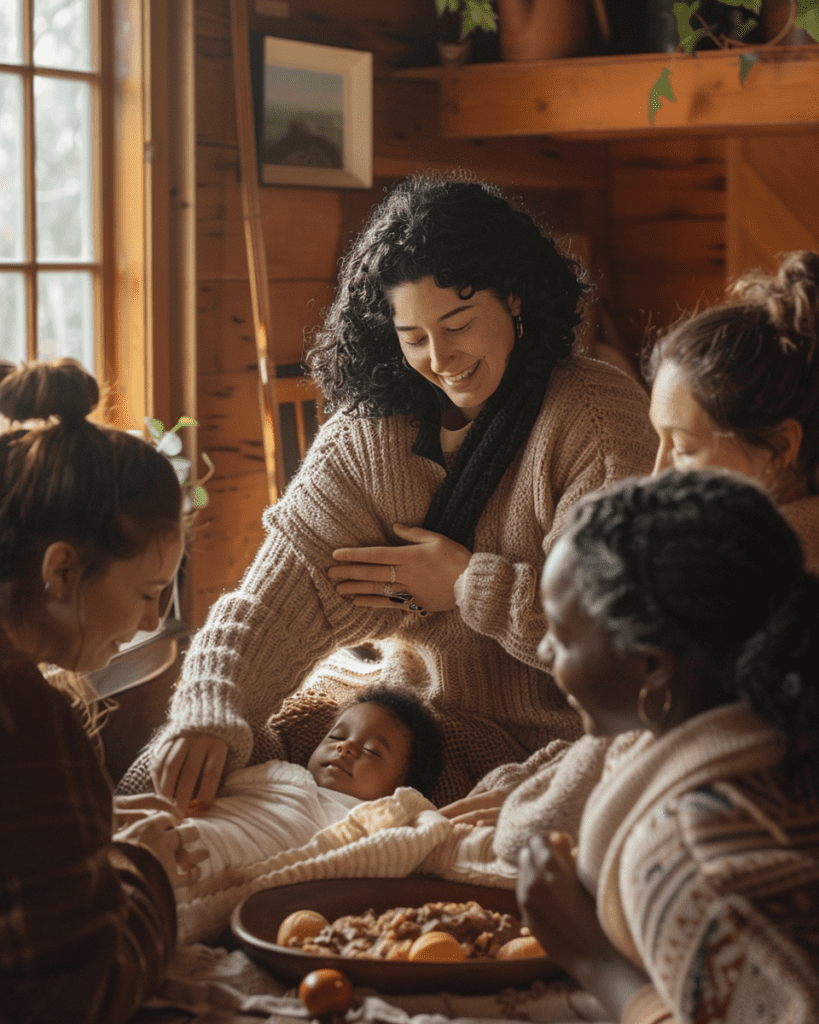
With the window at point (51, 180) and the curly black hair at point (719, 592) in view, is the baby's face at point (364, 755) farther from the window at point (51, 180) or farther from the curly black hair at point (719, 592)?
the window at point (51, 180)

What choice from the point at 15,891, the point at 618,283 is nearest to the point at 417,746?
the point at 15,891

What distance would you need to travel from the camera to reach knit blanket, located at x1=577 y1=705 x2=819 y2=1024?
2.57ft

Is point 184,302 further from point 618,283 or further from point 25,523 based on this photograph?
point 25,523

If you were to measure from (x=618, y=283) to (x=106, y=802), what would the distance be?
3.43 m

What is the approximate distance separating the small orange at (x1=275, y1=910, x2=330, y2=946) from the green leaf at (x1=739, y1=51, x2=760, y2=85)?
2046mm

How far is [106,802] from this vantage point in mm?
1041

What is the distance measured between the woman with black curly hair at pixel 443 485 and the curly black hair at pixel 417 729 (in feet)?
0.07

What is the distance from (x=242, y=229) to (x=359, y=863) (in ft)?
7.24

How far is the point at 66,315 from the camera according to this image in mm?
2967

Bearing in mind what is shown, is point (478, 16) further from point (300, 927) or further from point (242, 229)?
point (300, 927)

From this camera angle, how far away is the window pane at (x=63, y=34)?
9.23 feet

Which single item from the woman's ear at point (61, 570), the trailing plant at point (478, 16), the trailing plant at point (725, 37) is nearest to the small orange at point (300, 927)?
the woman's ear at point (61, 570)

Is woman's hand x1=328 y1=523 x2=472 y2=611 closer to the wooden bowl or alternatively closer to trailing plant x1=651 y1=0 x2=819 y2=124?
the wooden bowl

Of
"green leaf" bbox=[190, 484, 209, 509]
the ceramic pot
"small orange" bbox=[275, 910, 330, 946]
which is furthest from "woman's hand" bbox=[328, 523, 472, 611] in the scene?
the ceramic pot
